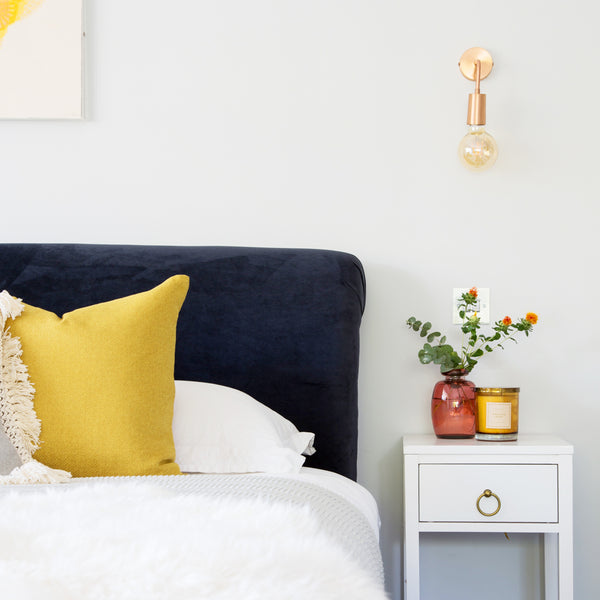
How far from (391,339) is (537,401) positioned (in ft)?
1.42

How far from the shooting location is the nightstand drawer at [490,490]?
182 centimetres

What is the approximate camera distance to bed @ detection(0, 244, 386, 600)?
787 mm

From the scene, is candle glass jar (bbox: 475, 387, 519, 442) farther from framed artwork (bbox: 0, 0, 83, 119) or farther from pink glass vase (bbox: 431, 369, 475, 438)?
framed artwork (bbox: 0, 0, 83, 119)

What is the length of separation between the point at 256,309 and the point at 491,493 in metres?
0.74

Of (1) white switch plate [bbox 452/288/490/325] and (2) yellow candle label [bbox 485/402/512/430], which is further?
(1) white switch plate [bbox 452/288/490/325]

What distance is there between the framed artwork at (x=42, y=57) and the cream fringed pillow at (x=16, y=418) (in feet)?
2.84

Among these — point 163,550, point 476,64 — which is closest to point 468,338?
point 476,64

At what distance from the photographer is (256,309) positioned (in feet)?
6.38

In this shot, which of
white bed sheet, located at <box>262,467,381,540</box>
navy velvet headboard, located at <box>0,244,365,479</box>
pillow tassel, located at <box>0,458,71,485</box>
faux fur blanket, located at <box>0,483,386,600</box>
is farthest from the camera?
navy velvet headboard, located at <box>0,244,365,479</box>

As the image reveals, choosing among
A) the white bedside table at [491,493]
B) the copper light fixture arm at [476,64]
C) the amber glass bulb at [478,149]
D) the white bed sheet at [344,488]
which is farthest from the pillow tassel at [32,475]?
the copper light fixture arm at [476,64]

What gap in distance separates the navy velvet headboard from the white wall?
171 millimetres

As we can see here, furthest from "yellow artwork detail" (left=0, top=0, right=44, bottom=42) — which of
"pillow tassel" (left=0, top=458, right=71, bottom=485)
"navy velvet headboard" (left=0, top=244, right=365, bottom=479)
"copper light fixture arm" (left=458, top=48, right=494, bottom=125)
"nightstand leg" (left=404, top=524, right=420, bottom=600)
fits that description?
"nightstand leg" (left=404, top=524, right=420, bottom=600)

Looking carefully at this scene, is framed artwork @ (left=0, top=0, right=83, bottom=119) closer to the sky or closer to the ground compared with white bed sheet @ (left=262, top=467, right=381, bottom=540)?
closer to the sky

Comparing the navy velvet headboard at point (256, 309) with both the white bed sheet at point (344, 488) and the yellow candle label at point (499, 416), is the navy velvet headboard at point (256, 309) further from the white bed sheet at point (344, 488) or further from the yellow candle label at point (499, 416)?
the yellow candle label at point (499, 416)
